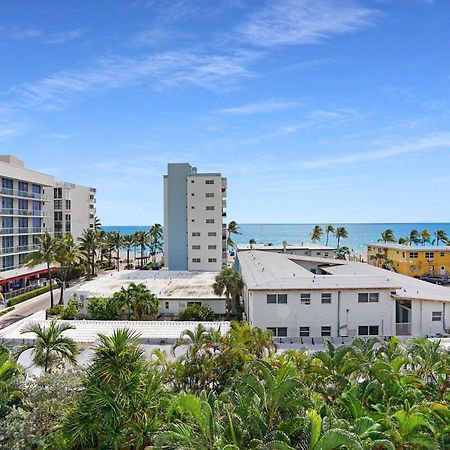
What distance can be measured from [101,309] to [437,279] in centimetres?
4912

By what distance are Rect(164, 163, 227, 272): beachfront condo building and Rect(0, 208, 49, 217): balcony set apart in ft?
67.2

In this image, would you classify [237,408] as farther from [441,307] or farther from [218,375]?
[441,307]

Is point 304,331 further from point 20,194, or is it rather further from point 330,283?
point 20,194

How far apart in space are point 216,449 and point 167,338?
70.3ft

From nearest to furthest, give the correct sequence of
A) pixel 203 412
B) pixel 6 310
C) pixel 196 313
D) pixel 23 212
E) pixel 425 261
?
pixel 203 412, pixel 196 313, pixel 6 310, pixel 23 212, pixel 425 261

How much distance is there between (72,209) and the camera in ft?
262

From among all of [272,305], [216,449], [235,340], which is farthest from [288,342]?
[216,449]

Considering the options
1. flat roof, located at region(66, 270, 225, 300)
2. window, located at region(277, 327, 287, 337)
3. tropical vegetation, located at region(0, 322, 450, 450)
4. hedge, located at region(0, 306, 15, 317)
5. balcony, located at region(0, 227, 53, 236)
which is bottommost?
hedge, located at region(0, 306, 15, 317)

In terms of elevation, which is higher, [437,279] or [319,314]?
[319,314]

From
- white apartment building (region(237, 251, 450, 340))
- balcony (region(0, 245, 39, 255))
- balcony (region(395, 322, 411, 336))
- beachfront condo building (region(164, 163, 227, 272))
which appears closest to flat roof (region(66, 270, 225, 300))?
white apartment building (region(237, 251, 450, 340))

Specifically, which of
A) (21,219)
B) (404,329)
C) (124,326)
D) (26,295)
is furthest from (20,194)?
(404,329)

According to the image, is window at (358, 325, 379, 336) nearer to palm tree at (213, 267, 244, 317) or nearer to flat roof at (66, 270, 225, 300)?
palm tree at (213, 267, 244, 317)

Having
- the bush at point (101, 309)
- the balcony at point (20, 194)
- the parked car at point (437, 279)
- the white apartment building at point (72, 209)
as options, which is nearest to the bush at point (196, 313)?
the bush at point (101, 309)

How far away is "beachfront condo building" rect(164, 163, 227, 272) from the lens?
238 feet
